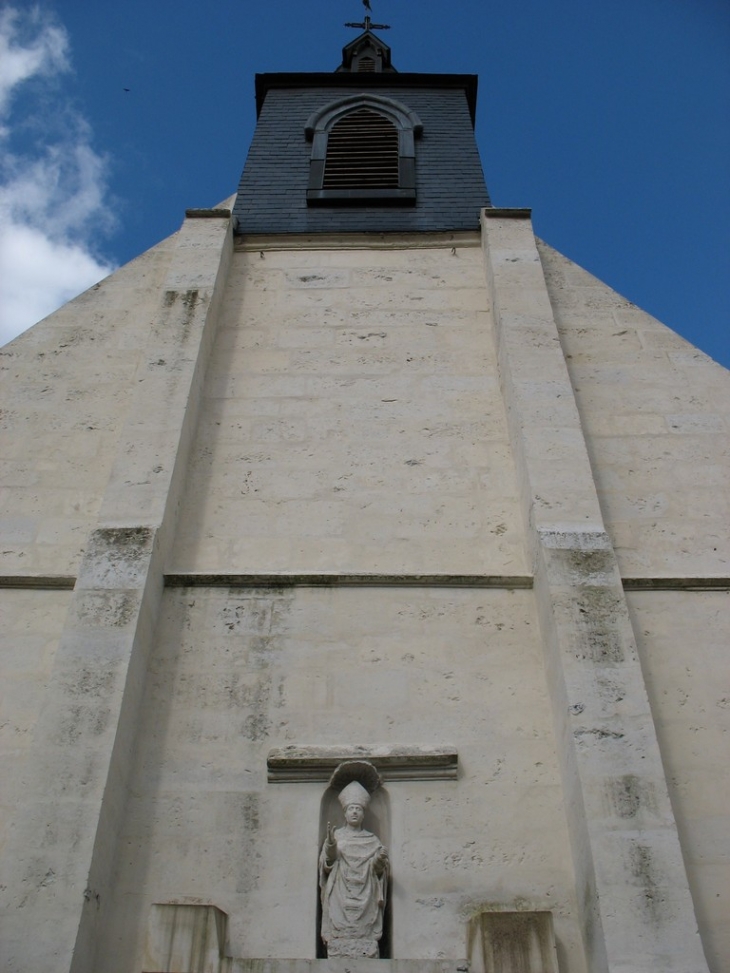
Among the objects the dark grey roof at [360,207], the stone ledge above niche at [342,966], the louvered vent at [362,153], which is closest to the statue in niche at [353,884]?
the stone ledge above niche at [342,966]

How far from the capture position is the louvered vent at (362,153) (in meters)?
10.1

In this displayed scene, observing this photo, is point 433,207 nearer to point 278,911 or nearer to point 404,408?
point 404,408

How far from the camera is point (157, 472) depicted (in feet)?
19.4

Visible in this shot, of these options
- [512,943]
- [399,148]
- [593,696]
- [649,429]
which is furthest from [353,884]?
[399,148]

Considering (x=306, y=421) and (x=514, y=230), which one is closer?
(x=306, y=421)

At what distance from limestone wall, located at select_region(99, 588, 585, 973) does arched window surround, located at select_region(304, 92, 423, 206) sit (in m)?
5.24

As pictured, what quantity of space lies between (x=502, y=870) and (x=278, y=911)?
1005 mm

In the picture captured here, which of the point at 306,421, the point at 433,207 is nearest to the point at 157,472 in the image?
the point at 306,421

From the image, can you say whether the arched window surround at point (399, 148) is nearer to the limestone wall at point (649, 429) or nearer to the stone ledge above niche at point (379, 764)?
the limestone wall at point (649, 429)

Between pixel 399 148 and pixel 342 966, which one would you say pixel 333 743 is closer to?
pixel 342 966

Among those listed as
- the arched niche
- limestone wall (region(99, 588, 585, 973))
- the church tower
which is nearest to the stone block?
the church tower

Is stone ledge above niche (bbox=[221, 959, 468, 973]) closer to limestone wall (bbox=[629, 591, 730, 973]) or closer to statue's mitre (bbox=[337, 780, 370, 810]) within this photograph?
statue's mitre (bbox=[337, 780, 370, 810])

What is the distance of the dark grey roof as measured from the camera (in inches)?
360

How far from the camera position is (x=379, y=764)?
188 inches
